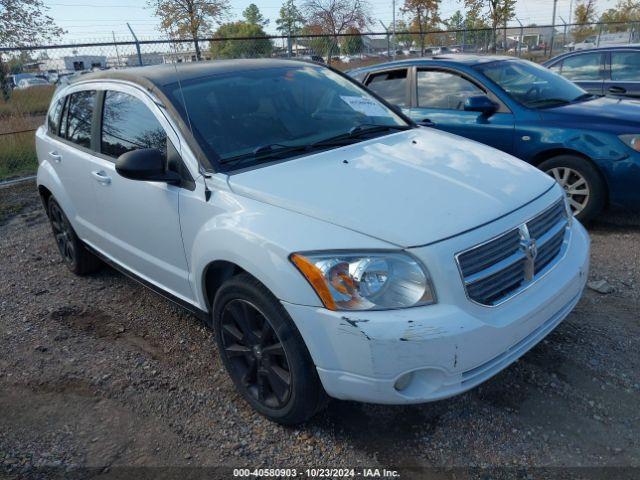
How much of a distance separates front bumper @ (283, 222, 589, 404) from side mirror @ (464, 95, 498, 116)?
3.36m

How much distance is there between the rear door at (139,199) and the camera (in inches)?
120

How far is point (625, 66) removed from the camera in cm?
816

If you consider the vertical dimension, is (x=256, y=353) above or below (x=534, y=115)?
below

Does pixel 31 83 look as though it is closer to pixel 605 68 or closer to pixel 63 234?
pixel 63 234

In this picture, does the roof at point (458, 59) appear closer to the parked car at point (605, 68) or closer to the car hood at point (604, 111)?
the car hood at point (604, 111)

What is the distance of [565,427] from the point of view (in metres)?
2.54

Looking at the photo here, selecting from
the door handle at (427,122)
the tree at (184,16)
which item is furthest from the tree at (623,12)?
the door handle at (427,122)

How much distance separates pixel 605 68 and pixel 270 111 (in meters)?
7.28

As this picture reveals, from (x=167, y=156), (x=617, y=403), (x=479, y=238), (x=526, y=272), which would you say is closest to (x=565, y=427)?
(x=617, y=403)

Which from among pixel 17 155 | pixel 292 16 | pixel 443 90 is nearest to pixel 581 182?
pixel 443 90

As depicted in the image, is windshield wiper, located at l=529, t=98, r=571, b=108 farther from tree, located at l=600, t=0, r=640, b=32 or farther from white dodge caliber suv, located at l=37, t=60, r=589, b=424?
tree, located at l=600, t=0, r=640, b=32

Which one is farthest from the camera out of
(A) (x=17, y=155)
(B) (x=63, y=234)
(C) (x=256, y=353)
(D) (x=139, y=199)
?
(A) (x=17, y=155)

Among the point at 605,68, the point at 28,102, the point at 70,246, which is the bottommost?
the point at 70,246

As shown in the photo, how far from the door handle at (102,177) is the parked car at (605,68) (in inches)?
280
